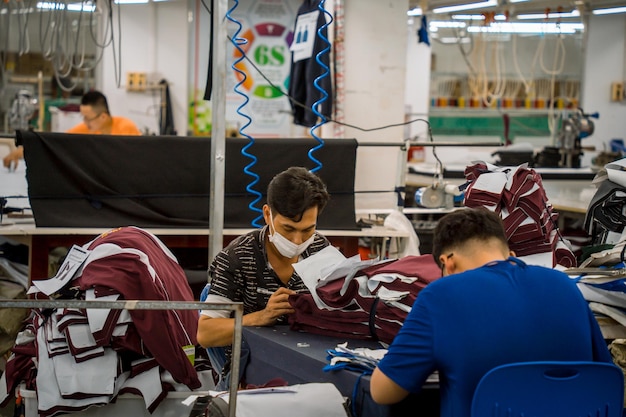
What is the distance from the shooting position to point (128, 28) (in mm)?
10914

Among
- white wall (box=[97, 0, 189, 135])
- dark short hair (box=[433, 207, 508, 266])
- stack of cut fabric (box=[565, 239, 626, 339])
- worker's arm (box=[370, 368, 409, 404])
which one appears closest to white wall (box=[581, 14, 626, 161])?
white wall (box=[97, 0, 189, 135])

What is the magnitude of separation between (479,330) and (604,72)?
11.9 meters

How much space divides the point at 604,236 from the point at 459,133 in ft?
33.7

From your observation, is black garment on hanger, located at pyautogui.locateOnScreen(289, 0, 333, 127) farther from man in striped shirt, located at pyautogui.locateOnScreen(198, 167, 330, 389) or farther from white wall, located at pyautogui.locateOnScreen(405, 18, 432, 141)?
white wall, located at pyautogui.locateOnScreen(405, 18, 432, 141)

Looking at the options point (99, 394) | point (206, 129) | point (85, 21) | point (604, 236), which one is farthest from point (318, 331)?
point (85, 21)

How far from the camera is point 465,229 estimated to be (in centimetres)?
217

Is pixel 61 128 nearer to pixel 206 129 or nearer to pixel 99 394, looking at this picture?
pixel 206 129

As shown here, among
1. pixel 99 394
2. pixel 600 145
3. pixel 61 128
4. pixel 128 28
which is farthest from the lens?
pixel 600 145

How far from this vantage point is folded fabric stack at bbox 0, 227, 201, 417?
2.93 metres

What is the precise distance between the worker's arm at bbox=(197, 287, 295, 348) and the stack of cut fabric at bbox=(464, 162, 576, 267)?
0.88 m

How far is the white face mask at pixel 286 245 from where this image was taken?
2936 millimetres

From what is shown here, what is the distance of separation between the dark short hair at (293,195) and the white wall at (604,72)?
10670mm

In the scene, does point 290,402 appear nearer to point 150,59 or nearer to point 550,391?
point 550,391

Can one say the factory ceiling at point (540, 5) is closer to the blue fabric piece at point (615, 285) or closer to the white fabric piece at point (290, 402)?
the blue fabric piece at point (615, 285)
